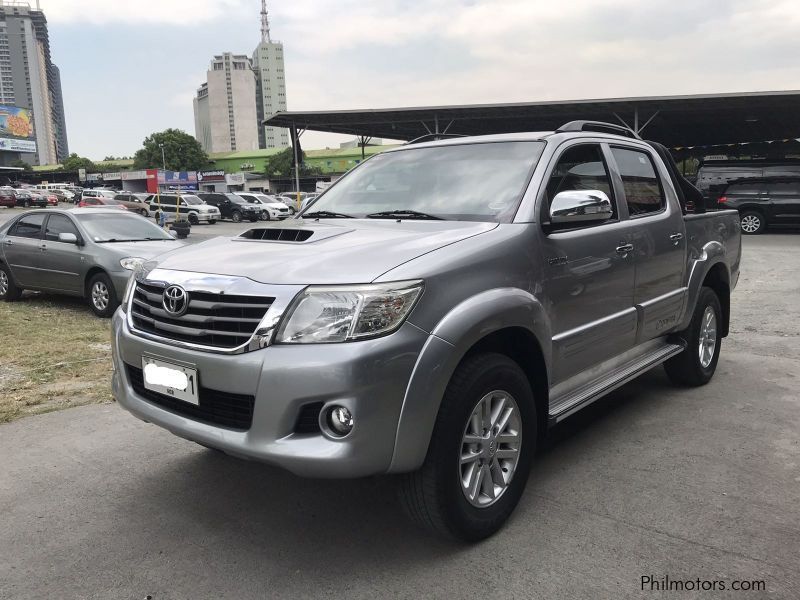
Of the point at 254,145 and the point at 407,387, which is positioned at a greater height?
the point at 254,145

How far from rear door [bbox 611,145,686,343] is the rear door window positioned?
27.5 feet

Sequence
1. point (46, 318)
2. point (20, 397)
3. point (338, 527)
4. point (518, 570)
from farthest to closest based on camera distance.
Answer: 1. point (46, 318)
2. point (20, 397)
3. point (338, 527)
4. point (518, 570)

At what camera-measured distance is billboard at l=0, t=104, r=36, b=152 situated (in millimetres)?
93562

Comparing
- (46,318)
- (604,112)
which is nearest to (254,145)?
(604,112)

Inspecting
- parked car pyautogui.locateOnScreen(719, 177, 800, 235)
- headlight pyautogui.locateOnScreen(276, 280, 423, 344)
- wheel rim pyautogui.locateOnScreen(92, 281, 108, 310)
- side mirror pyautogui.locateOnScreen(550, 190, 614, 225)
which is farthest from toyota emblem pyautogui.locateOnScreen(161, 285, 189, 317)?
parked car pyautogui.locateOnScreen(719, 177, 800, 235)

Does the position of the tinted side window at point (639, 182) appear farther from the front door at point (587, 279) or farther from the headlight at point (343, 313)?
the headlight at point (343, 313)

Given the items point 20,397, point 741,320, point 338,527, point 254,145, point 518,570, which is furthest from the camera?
point 254,145

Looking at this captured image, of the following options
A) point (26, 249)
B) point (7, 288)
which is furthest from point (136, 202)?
point (26, 249)

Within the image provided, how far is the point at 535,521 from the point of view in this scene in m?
3.06

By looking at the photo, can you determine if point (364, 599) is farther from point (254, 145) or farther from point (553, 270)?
point (254, 145)

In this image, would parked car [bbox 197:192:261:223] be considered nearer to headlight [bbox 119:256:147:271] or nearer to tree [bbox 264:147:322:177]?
headlight [bbox 119:256:147:271]

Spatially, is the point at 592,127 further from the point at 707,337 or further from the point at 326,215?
the point at 707,337

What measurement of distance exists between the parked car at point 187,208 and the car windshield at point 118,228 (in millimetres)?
22907

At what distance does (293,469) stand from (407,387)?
0.53 metres
